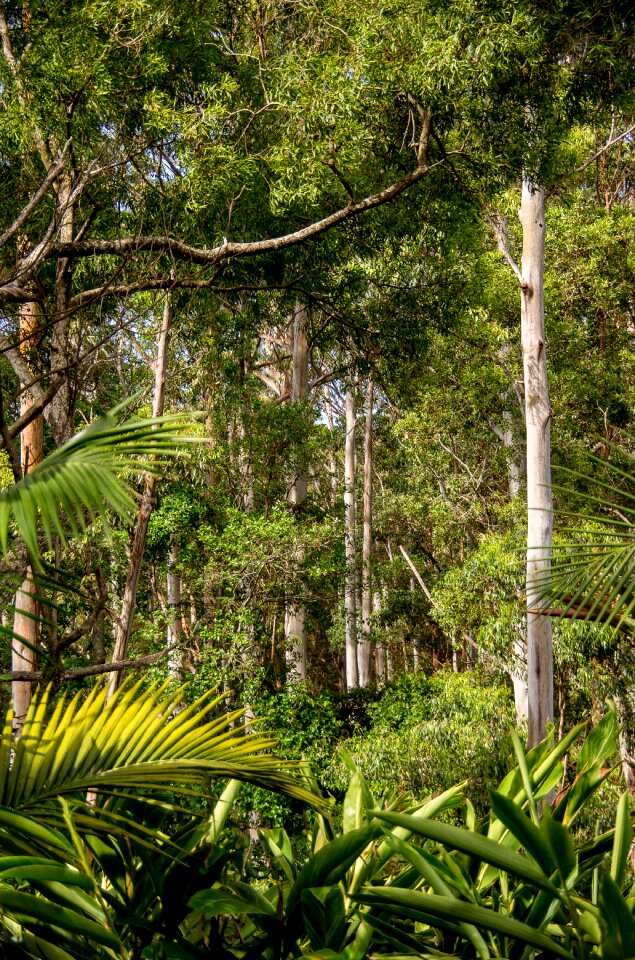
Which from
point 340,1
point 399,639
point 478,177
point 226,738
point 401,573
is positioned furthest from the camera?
point 401,573

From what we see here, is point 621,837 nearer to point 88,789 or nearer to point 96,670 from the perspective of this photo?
point 88,789

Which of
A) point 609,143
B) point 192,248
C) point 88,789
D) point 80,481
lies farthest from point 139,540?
point 609,143

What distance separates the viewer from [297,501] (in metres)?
12.7

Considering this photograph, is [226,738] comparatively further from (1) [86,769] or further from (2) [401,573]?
(2) [401,573]

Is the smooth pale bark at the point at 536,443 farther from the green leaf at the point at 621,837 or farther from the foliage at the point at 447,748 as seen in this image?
the green leaf at the point at 621,837

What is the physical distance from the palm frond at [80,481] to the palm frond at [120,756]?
55 centimetres

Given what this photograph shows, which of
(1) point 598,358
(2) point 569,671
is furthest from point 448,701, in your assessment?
(1) point 598,358

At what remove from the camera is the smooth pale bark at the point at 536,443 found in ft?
27.1

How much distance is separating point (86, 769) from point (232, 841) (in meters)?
0.60

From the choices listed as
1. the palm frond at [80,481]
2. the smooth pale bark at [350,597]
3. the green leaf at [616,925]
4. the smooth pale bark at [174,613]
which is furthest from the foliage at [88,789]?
the smooth pale bark at [350,597]

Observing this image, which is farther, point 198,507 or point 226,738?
point 198,507

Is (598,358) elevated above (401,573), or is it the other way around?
(598,358)

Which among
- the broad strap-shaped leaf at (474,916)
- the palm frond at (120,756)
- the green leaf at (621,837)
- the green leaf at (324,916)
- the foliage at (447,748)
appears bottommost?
the foliage at (447,748)

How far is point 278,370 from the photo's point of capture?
17.5 metres
